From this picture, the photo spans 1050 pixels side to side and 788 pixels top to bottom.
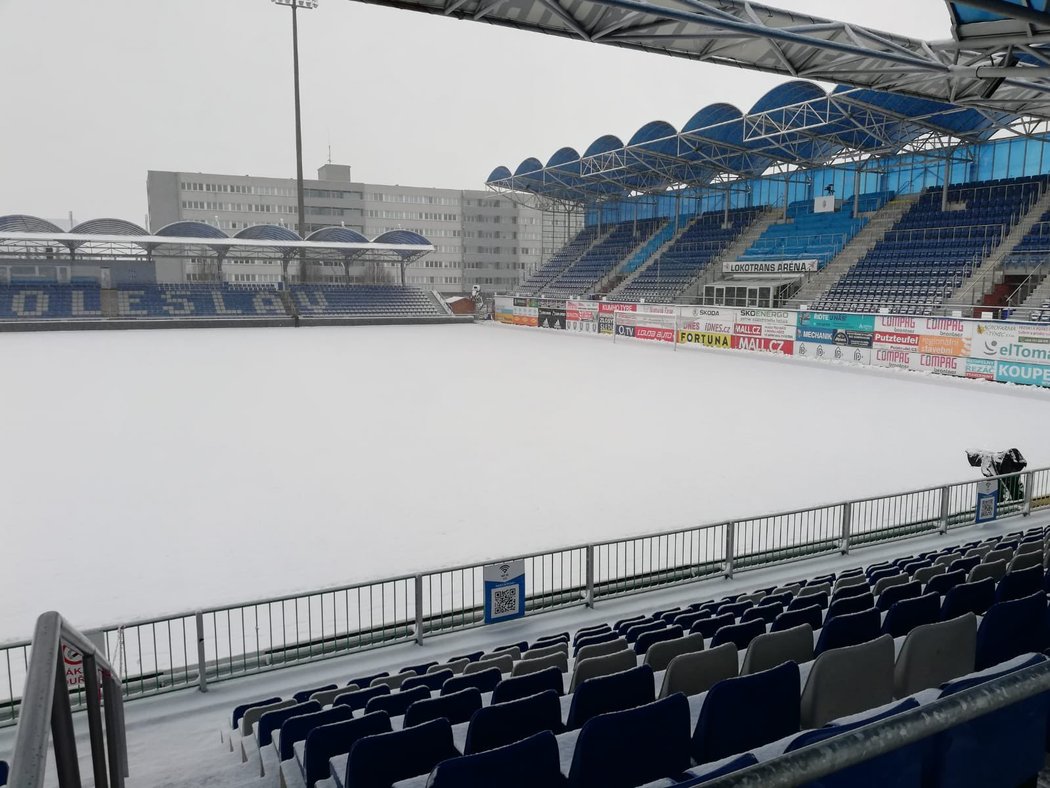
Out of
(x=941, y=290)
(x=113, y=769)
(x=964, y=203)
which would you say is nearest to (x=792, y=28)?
(x=113, y=769)

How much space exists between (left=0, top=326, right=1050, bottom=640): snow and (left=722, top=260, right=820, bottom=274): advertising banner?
54.2 feet

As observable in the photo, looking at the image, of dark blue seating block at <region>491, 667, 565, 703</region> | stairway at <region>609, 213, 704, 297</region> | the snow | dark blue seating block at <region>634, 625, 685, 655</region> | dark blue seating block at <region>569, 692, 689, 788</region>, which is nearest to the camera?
dark blue seating block at <region>569, 692, 689, 788</region>

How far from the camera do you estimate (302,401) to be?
25.3 meters

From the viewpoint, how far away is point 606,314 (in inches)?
2149

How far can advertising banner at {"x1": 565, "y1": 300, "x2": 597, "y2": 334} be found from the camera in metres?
56.1


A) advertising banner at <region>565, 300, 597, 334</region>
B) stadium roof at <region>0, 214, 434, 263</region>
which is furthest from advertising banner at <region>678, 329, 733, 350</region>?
stadium roof at <region>0, 214, 434, 263</region>

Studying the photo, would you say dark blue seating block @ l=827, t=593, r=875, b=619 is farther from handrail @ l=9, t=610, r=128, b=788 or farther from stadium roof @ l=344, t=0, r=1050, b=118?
stadium roof @ l=344, t=0, r=1050, b=118

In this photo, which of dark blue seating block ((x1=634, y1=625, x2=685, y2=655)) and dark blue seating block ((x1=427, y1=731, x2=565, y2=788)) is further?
dark blue seating block ((x1=634, y1=625, x2=685, y2=655))

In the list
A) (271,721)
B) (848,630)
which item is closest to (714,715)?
(848,630)

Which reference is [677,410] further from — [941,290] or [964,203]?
[964,203]

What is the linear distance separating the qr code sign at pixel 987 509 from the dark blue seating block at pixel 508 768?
12.5 m

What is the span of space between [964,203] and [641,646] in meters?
50.1

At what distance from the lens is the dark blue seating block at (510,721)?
369cm

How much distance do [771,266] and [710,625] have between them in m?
48.0
